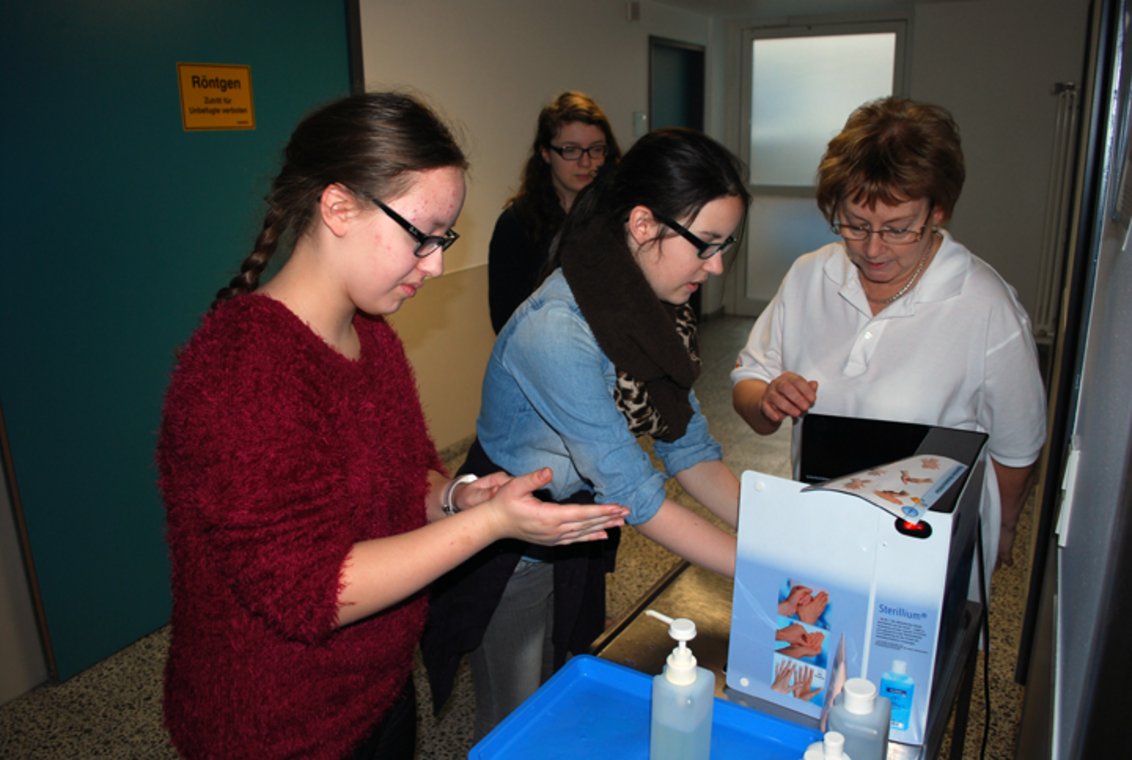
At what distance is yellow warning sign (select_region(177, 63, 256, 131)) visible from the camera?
2.46 metres

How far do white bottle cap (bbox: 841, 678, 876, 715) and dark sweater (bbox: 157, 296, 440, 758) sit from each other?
1.71 feet

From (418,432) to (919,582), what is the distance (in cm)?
66

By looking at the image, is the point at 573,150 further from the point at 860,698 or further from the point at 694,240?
the point at 860,698

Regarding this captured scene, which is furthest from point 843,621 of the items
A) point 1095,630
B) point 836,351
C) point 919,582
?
point 836,351

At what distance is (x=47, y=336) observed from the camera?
7.21 ft

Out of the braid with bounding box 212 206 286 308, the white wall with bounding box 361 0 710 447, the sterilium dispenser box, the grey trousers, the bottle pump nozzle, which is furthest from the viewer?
the white wall with bounding box 361 0 710 447

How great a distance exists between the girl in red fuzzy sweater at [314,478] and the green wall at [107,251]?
144 cm

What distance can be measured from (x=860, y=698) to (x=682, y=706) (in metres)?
0.16

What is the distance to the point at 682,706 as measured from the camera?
0.82 meters

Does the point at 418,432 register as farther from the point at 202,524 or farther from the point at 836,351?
the point at 836,351

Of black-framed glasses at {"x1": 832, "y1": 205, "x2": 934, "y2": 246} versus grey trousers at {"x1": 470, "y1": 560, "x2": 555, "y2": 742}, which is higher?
black-framed glasses at {"x1": 832, "y1": 205, "x2": 934, "y2": 246}

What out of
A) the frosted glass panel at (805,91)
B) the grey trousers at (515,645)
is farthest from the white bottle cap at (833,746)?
the frosted glass panel at (805,91)

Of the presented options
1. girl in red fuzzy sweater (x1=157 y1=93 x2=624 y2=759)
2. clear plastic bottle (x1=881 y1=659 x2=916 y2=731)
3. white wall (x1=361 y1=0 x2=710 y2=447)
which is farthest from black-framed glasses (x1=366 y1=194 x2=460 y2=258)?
white wall (x1=361 y1=0 x2=710 y2=447)

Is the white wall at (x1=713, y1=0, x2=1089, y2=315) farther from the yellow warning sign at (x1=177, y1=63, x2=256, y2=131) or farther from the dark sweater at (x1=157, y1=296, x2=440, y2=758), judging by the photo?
the dark sweater at (x1=157, y1=296, x2=440, y2=758)
